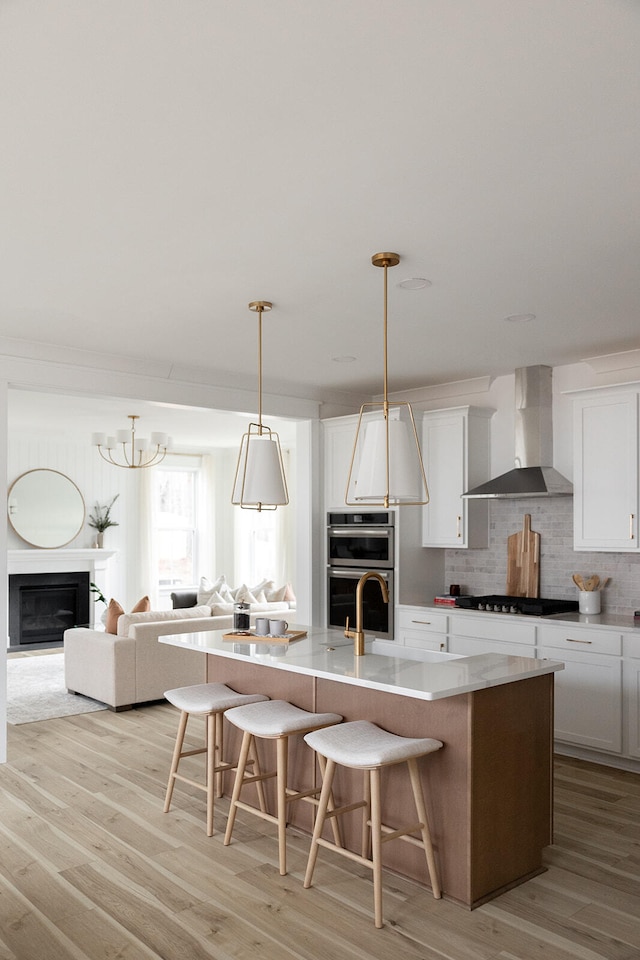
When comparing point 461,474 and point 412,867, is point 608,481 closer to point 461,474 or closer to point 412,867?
point 461,474

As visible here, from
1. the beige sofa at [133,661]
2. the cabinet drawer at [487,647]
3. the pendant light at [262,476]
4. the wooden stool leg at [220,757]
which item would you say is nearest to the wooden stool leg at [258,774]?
the wooden stool leg at [220,757]

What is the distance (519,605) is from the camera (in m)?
5.23

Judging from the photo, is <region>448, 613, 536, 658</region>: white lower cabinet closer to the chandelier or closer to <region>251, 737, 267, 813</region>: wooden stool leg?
<region>251, 737, 267, 813</region>: wooden stool leg

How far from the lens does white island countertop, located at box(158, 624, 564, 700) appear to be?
293 cm

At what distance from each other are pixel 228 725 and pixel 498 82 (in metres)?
3.40

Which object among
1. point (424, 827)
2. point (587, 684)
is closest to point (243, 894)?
point (424, 827)

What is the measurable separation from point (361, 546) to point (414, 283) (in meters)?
2.98

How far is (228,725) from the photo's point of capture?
4.23 meters

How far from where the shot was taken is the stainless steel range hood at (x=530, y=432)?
550 cm

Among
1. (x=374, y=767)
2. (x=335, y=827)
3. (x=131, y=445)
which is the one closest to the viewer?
(x=374, y=767)

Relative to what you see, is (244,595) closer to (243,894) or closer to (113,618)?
(113,618)

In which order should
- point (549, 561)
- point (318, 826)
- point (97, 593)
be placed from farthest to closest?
point (97, 593) < point (549, 561) < point (318, 826)

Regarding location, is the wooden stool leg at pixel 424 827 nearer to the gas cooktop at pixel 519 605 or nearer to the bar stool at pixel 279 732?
the bar stool at pixel 279 732

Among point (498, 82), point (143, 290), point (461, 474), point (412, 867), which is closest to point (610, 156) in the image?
point (498, 82)
